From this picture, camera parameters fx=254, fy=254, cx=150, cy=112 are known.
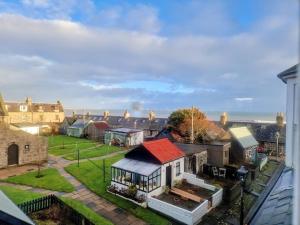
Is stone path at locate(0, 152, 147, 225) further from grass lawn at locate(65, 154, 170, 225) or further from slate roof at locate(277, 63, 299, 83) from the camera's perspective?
slate roof at locate(277, 63, 299, 83)

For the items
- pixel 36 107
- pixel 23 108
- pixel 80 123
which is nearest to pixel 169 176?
pixel 80 123

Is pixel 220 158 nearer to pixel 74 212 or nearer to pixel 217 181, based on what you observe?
pixel 217 181

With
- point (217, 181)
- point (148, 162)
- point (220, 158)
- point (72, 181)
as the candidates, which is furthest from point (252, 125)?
point (72, 181)

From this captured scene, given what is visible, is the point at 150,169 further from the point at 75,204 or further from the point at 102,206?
the point at 75,204

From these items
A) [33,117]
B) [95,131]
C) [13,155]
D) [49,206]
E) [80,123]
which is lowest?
[49,206]

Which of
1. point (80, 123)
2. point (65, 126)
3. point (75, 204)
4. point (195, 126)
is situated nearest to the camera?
point (75, 204)

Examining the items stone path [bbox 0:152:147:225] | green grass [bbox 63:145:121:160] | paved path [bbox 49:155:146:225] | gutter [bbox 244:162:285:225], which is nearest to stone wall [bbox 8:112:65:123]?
green grass [bbox 63:145:121:160]
